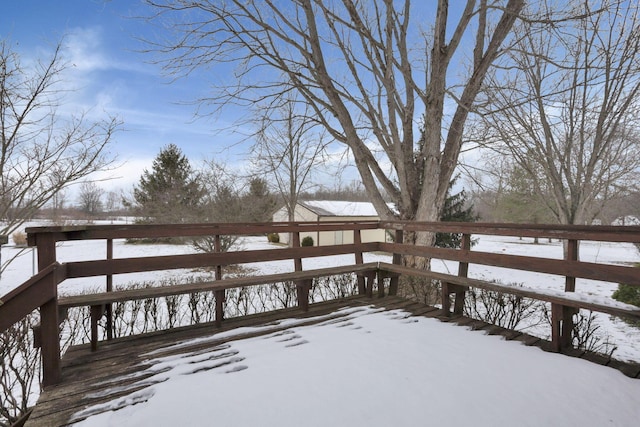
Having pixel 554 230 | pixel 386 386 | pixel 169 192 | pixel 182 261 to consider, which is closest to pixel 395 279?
pixel 554 230

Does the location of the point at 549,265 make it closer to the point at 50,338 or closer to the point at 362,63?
the point at 50,338

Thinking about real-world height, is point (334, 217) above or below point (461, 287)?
above

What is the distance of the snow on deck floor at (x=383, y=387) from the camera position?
1827 millimetres

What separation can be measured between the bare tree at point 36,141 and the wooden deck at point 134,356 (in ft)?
12.3

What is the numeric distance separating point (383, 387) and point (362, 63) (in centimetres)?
756

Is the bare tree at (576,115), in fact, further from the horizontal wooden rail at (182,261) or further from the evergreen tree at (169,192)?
the evergreen tree at (169,192)

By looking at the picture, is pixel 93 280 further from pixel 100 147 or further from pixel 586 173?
pixel 586 173

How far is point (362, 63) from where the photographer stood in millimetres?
8016

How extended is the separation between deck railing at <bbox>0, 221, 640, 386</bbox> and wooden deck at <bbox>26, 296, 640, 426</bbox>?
0.15 m

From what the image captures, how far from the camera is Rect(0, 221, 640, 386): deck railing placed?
2.20m

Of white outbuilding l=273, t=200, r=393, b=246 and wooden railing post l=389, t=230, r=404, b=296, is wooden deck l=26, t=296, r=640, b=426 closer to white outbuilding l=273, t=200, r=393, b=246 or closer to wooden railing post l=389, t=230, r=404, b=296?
wooden railing post l=389, t=230, r=404, b=296

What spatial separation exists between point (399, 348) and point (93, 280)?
11.6 m

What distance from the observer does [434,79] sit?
6.57m

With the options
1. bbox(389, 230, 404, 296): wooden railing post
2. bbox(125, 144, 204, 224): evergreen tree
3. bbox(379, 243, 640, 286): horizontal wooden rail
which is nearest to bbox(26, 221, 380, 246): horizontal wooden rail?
bbox(389, 230, 404, 296): wooden railing post
